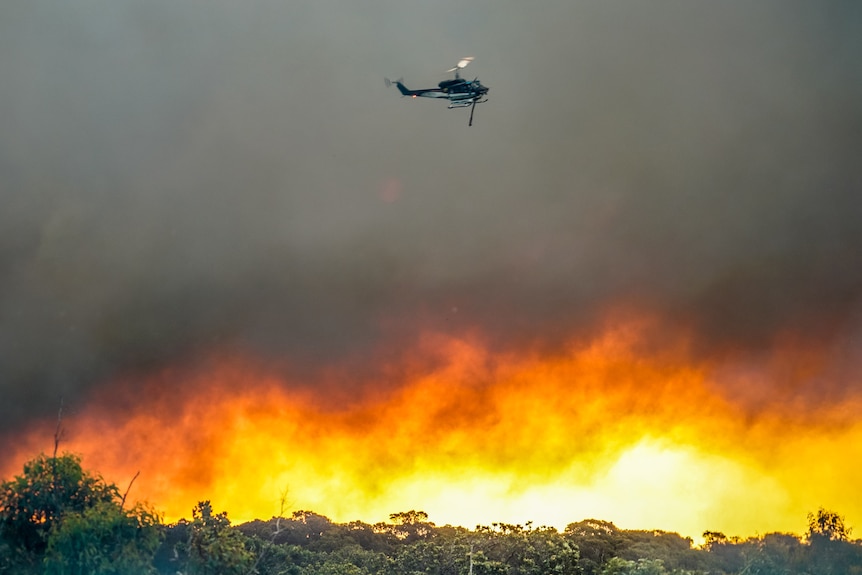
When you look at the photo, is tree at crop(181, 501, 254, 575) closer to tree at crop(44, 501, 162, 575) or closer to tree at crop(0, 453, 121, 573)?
tree at crop(44, 501, 162, 575)

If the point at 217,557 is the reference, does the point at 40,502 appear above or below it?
above

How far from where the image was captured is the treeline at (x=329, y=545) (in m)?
48.1

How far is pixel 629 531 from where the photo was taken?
425 feet

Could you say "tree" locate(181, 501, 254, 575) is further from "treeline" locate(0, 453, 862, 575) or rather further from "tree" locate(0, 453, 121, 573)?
"tree" locate(0, 453, 121, 573)

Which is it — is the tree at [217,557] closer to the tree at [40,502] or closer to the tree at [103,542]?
the tree at [103,542]

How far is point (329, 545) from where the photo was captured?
121 metres

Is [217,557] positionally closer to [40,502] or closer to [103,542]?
[103,542]

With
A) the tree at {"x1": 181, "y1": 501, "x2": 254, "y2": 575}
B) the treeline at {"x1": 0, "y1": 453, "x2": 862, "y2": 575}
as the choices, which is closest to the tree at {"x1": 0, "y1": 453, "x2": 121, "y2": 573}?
the treeline at {"x1": 0, "y1": 453, "x2": 862, "y2": 575}

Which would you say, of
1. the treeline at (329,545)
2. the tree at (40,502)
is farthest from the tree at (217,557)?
the tree at (40,502)

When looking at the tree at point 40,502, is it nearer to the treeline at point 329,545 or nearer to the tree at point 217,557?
the treeline at point 329,545

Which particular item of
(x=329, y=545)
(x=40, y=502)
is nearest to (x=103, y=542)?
(x=40, y=502)

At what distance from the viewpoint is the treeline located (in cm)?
4812

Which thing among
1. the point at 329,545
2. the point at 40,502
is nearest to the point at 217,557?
the point at 40,502

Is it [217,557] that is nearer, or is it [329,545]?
[217,557]
